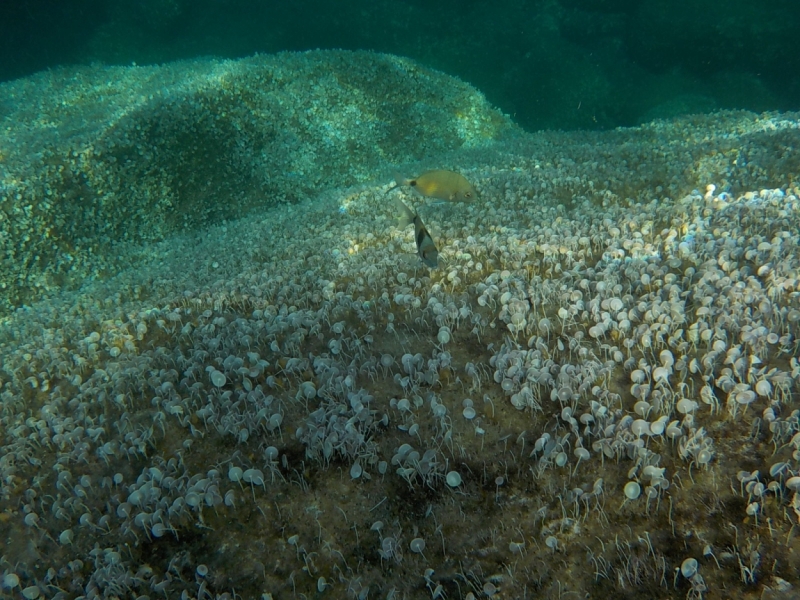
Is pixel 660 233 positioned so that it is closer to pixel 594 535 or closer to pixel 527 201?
pixel 527 201

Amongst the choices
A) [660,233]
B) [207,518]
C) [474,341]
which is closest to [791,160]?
[660,233]

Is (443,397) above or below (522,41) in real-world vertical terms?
below

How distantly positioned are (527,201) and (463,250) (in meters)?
2.05

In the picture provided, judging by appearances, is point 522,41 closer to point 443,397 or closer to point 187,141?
point 187,141

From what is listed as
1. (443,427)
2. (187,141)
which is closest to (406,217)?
(443,427)

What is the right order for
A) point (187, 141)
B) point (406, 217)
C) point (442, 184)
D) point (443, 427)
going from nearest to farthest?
1. point (443, 427)
2. point (406, 217)
3. point (442, 184)
4. point (187, 141)

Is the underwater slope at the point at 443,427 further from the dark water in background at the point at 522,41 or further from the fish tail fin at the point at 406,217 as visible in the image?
the dark water in background at the point at 522,41

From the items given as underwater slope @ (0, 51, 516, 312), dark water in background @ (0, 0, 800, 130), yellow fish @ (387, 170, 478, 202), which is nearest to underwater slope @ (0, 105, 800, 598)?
yellow fish @ (387, 170, 478, 202)

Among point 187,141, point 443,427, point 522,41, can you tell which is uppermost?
point 522,41

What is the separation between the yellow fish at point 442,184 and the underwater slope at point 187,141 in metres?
6.98

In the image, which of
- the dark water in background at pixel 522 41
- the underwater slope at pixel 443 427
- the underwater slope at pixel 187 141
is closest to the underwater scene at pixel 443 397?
the underwater slope at pixel 443 427

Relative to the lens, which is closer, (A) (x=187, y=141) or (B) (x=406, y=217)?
(B) (x=406, y=217)

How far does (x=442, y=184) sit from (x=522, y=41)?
25.3m

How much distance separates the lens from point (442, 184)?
19.4 ft
